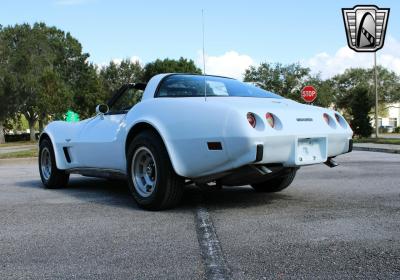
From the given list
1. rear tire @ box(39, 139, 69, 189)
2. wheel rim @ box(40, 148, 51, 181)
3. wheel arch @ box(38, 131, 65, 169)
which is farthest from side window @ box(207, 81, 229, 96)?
wheel rim @ box(40, 148, 51, 181)

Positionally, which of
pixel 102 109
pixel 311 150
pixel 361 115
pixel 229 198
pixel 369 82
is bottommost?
pixel 229 198

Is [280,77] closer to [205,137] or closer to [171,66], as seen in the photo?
[171,66]

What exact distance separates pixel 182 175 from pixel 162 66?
2134 inches

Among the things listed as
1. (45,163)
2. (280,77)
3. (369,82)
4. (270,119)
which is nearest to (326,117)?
(270,119)

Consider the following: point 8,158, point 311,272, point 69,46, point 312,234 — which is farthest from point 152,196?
point 69,46

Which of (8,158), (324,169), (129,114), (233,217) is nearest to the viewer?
(233,217)

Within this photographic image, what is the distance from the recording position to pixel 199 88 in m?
5.40

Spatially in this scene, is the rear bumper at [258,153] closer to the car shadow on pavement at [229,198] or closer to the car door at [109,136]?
the car shadow on pavement at [229,198]

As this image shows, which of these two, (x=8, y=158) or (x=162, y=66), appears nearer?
(x=8, y=158)

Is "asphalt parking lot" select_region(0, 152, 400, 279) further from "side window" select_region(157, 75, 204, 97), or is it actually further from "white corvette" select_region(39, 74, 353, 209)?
"side window" select_region(157, 75, 204, 97)

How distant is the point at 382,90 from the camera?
236ft

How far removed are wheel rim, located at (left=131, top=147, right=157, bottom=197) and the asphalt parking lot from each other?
247 millimetres

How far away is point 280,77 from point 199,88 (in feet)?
168

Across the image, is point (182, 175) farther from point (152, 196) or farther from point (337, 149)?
point (337, 149)
